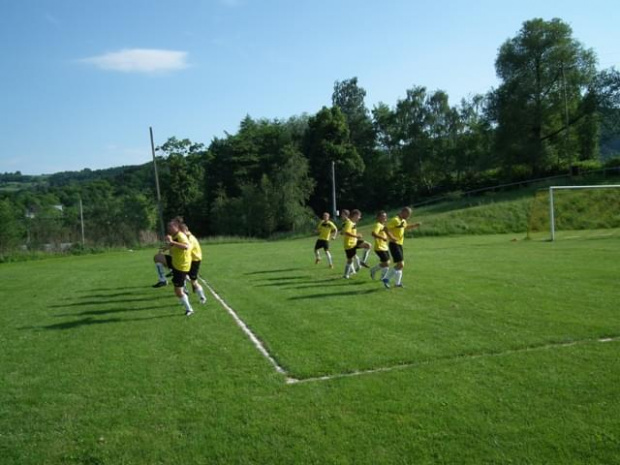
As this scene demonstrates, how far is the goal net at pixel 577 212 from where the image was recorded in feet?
111

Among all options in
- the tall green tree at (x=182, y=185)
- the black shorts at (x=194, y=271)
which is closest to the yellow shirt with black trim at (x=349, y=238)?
the black shorts at (x=194, y=271)

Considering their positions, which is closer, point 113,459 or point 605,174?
point 113,459

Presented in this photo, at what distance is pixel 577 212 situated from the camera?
36469mm

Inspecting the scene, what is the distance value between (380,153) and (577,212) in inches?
1502

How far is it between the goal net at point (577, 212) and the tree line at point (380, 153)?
624 inches

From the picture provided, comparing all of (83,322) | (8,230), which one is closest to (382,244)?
(83,322)

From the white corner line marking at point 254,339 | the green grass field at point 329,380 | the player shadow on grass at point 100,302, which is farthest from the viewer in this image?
the player shadow on grass at point 100,302

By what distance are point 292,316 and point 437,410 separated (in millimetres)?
4969

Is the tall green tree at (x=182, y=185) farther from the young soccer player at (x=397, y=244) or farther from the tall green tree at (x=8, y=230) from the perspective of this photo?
the young soccer player at (x=397, y=244)

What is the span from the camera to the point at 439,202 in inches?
2298

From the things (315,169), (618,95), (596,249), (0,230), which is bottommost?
(596,249)

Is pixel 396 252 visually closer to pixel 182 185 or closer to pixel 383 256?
pixel 383 256

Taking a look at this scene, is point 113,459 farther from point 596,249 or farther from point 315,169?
point 315,169

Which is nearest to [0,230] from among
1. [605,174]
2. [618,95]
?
[605,174]
